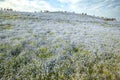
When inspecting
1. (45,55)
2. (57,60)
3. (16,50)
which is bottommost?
(57,60)

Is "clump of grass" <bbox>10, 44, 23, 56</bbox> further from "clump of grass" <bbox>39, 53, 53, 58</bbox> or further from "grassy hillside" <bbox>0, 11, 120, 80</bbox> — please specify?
"clump of grass" <bbox>39, 53, 53, 58</bbox>

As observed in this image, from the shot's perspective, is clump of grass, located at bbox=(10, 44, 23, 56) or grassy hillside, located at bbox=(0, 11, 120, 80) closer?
grassy hillside, located at bbox=(0, 11, 120, 80)

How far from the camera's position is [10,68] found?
9.55 meters

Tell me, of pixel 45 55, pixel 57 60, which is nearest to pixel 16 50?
pixel 45 55

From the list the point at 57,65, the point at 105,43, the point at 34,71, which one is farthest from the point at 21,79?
the point at 105,43

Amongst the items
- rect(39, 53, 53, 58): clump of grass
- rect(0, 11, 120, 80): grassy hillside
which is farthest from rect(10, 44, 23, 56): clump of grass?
rect(39, 53, 53, 58): clump of grass

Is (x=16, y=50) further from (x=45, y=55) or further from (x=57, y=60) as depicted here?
(x=57, y=60)

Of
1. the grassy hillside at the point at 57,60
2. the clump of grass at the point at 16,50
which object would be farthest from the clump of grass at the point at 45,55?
the clump of grass at the point at 16,50

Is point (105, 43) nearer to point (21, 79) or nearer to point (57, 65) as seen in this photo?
point (57, 65)

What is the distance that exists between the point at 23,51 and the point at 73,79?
511 centimetres

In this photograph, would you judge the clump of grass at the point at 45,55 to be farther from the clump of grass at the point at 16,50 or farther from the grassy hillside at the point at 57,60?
the clump of grass at the point at 16,50

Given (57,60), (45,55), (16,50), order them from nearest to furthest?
(57,60), (45,55), (16,50)

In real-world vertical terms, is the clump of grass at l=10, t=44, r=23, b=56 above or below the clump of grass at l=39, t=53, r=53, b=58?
above

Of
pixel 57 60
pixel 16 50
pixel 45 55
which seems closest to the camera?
pixel 57 60
